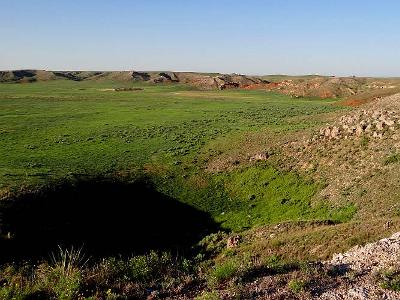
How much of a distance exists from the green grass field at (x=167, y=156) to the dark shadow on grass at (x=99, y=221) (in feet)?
5.56

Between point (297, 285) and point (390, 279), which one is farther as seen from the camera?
point (390, 279)

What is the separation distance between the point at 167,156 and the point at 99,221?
16.5 m

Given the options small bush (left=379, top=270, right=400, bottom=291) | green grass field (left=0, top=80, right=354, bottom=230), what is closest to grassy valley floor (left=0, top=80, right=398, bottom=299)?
green grass field (left=0, top=80, right=354, bottom=230)

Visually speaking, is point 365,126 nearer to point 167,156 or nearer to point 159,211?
point 167,156

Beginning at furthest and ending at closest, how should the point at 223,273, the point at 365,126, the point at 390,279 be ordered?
the point at 365,126, the point at 223,273, the point at 390,279

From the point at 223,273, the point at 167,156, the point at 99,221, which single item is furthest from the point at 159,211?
the point at 223,273

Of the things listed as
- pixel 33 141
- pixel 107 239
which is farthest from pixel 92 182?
pixel 33 141

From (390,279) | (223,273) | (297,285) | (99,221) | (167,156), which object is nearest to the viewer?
(297,285)

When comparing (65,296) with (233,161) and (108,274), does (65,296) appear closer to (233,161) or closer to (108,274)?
(108,274)

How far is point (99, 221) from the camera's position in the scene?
93.9 ft

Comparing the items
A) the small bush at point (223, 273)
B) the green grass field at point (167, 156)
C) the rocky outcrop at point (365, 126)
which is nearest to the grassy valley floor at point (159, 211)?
the small bush at point (223, 273)

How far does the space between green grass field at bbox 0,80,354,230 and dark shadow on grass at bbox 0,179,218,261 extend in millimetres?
1695

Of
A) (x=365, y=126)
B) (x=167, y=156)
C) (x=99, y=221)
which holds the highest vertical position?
(x=365, y=126)

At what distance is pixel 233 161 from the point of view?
40.1 metres
